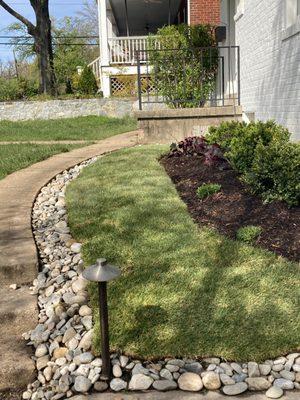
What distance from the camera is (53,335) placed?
2.79m

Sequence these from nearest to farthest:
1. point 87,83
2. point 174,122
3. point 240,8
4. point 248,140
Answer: point 248,140 → point 174,122 → point 240,8 → point 87,83

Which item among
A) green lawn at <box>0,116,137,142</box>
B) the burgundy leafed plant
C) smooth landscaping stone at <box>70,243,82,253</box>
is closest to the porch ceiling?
green lawn at <box>0,116,137,142</box>

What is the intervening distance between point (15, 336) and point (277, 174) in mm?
2607

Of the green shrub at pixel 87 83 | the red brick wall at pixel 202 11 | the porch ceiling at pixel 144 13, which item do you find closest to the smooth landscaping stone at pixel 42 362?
the red brick wall at pixel 202 11

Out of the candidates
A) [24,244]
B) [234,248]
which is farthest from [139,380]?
[24,244]

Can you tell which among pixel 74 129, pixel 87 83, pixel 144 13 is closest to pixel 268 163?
pixel 74 129

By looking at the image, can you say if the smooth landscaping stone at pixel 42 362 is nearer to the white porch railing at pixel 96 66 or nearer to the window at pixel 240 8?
the window at pixel 240 8

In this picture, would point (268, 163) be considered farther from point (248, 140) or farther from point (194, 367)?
point (194, 367)

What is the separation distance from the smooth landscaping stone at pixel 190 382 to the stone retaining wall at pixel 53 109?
15283 millimetres

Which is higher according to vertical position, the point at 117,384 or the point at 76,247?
the point at 76,247

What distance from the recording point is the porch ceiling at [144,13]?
806 inches

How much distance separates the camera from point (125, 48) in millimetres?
17734

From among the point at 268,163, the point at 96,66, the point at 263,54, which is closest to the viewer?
the point at 268,163

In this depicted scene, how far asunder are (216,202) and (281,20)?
3.43 meters
